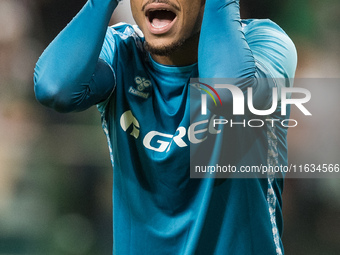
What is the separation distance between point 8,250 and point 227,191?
5.94 ft

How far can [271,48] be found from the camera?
4.05ft

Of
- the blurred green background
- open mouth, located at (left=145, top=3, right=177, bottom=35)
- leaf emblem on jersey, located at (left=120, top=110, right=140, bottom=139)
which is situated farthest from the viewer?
the blurred green background

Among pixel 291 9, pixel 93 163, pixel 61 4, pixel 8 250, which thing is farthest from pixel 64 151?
pixel 291 9

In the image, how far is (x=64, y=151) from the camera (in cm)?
286

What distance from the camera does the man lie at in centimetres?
121

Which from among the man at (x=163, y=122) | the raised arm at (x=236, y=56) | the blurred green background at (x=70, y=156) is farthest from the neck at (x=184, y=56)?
the blurred green background at (x=70, y=156)

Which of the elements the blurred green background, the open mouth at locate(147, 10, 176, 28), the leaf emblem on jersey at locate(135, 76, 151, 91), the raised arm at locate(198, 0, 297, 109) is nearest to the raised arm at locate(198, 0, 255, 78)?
the raised arm at locate(198, 0, 297, 109)

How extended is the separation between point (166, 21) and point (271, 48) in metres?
0.25

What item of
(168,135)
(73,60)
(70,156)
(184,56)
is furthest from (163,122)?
(70,156)

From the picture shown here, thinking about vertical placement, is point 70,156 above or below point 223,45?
above

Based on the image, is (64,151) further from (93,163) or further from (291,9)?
(291,9)

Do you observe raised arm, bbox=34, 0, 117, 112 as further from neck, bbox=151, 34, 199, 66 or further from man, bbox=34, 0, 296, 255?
neck, bbox=151, 34, 199, 66

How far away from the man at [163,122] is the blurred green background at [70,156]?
4.62 feet

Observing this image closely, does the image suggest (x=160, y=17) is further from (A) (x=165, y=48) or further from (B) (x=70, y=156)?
(B) (x=70, y=156)
